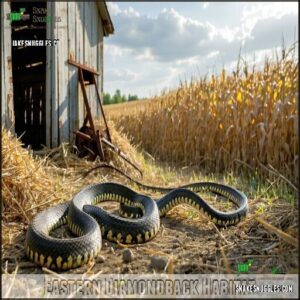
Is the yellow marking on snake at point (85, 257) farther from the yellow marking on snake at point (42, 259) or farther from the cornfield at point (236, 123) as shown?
the cornfield at point (236, 123)

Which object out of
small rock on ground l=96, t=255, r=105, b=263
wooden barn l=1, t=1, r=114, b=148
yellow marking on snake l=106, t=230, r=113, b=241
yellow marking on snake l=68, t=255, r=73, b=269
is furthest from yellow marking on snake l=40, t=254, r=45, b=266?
wooden barn l=1, t=1, r=114, b=148

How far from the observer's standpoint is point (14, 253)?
3088mm

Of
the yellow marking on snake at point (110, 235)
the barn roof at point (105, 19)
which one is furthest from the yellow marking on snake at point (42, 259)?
the barn roof at point (105, 19)

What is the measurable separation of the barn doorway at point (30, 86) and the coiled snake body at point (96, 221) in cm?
536

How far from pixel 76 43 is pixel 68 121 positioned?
1.83 metres

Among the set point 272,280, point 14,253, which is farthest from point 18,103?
point 272,280

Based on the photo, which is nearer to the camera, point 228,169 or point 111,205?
Result: point 111,205

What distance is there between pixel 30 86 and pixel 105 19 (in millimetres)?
3018

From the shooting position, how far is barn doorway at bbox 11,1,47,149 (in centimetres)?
976

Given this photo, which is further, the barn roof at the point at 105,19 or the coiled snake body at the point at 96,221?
the barn roof at the point at 105,19

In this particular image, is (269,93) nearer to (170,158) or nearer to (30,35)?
(170,158)

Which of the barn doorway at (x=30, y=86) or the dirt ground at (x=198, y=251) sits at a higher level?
the barn doorway at (x=30, y=86)

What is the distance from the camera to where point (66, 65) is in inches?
298

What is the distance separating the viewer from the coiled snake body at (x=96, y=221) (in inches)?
110
